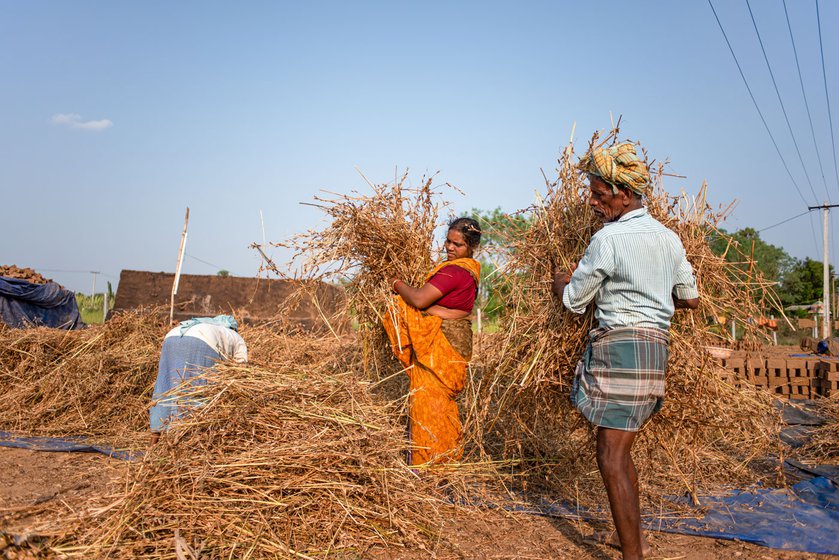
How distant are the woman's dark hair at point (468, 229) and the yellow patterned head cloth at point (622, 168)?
131cm

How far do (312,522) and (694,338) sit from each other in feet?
6.93

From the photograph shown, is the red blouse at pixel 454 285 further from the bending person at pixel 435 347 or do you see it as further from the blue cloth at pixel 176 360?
the blue cloth at pixel 176 360

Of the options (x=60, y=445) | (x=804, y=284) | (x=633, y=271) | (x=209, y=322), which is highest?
(x=804, y=284)

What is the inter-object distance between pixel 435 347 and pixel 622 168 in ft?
5.34

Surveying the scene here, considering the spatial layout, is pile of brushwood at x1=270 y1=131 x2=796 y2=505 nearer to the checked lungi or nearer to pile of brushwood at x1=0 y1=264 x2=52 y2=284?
the checked lungi

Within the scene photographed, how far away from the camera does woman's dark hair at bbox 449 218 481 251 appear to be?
397 centimetres

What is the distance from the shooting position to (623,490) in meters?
2.52

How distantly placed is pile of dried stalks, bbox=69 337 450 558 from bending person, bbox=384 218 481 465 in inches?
22.6

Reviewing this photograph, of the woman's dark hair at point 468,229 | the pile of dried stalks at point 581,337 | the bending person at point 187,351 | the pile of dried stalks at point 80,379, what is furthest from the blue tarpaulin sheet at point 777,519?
the pile of dried stalks at point 80,379

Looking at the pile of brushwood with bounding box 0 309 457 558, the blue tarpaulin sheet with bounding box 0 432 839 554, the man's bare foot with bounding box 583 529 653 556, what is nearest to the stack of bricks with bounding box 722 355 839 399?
the blue tarpaulin sheet with bounding box 0 432 839 554

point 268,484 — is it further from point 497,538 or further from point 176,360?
point 176,360

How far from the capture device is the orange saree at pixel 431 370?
149 inches

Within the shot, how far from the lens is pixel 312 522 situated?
276 centimetres

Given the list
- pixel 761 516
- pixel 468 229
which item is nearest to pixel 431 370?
pixel 468 229
